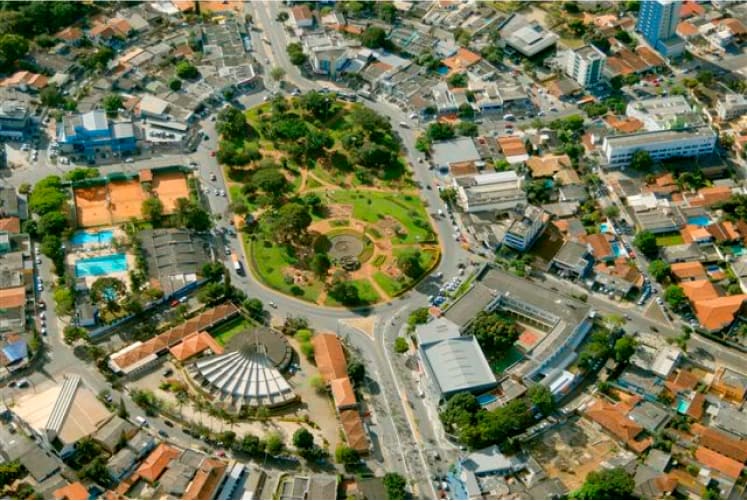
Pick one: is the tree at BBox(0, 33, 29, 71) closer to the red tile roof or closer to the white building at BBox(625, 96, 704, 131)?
the red tile roof

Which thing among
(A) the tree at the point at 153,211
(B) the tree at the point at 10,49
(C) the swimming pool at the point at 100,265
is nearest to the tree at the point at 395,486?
(C) the swimming pool at the point at 100,265

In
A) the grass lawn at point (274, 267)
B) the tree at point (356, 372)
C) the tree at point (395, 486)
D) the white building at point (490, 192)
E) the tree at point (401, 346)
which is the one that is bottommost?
the tree at point (395, 486)

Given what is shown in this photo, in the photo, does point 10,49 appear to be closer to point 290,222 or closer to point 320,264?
point 290,222

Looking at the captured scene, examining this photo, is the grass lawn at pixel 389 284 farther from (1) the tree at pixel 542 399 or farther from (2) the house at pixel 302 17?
(2) the house at pixel 302 17

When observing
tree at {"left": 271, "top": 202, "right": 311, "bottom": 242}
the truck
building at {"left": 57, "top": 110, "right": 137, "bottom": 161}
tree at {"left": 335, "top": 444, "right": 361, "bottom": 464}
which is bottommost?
tree at {"left": 335, "top": 444, "right": 361, "bottom": 464}

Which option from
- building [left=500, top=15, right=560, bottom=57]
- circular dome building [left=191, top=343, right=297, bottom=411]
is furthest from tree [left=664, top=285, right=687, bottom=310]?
building [left=500, top=15, right=560, bottom=57]

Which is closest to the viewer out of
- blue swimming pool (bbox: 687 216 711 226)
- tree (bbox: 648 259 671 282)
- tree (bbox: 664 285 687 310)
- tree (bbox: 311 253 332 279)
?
tree (bbox: 664 285 687 310)
